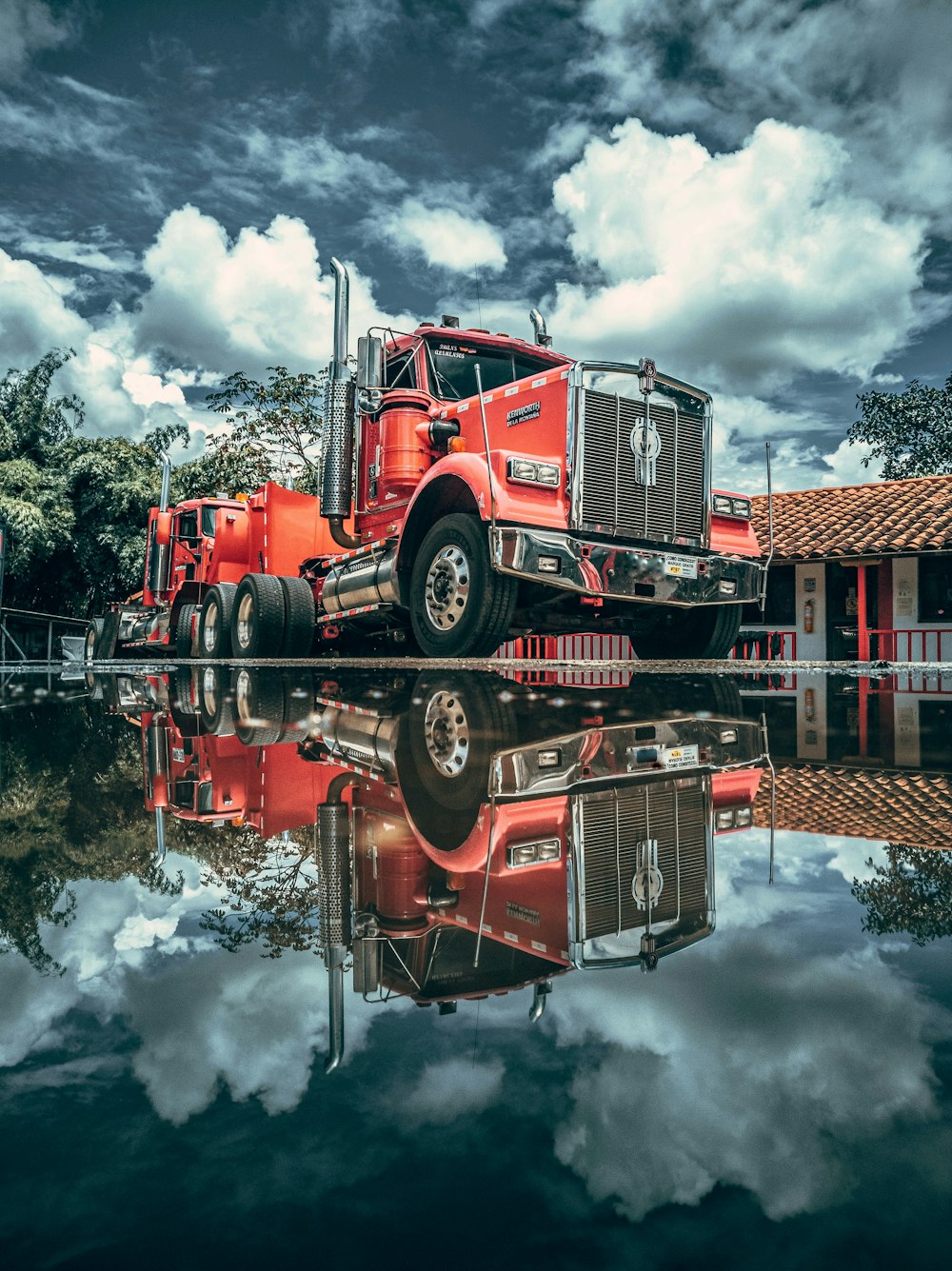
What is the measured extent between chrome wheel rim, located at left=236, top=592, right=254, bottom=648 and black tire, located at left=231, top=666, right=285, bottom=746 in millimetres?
2935

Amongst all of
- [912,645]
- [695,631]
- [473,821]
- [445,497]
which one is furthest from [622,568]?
[912,645]

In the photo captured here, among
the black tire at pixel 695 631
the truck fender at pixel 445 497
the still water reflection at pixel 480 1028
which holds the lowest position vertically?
the still water reflection at pixel 480 1028

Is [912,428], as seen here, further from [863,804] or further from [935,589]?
[863,804]

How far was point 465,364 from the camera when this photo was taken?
9172 millimetres

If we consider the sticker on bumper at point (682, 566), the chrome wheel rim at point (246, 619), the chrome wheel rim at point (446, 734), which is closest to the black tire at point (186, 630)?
the chrome wheel rim at point (246, 619)

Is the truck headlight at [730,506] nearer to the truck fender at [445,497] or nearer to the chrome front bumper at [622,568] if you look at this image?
the chrome front bumper at [622,568]

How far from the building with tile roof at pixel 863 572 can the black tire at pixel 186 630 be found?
1127cm

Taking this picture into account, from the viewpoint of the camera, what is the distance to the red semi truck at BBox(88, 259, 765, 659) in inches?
294

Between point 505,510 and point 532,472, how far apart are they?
485 millimetres

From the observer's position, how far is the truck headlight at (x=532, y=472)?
7.35m

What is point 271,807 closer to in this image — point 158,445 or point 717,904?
point 717,904

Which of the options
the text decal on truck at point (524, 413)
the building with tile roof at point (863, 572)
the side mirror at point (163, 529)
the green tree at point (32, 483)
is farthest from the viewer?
the green tree at point (32, 483)

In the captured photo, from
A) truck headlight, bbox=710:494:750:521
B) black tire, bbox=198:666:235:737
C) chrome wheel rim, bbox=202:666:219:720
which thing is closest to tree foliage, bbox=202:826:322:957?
black tire, bbox=198:666:235:737

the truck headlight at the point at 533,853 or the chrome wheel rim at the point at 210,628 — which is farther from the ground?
the chrome wheel rim at the point at 210,628
